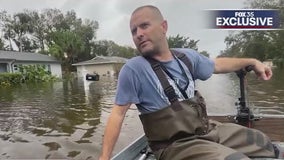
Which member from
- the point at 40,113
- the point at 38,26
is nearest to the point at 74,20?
the point at 38,26

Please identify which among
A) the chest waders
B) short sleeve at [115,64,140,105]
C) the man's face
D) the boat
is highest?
the man's face

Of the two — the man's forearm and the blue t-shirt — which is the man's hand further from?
the blue t-shirt

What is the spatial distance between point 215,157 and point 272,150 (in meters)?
0.80

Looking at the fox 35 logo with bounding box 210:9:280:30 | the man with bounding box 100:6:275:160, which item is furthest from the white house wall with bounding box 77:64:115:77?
the man with bounding box 100:6:275:160

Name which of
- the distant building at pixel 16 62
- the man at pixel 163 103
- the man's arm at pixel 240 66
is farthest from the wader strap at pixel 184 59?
the distant building at pixel 16 62

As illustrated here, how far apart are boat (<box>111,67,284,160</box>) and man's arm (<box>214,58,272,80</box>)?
2.5 inches

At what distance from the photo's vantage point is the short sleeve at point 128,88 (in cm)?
210

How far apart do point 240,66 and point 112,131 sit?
1175mm

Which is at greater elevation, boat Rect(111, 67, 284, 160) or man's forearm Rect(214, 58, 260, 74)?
man's forearm Rect(214, 58, 260, 74)

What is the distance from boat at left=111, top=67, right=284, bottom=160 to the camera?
2619 millimetres

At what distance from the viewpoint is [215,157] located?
1865mm

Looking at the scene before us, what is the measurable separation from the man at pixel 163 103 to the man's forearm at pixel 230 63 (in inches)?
10.7

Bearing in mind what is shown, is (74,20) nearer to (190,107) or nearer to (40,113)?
(40,113)

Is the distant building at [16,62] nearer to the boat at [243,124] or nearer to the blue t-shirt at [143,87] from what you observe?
the boat at [243,124]
